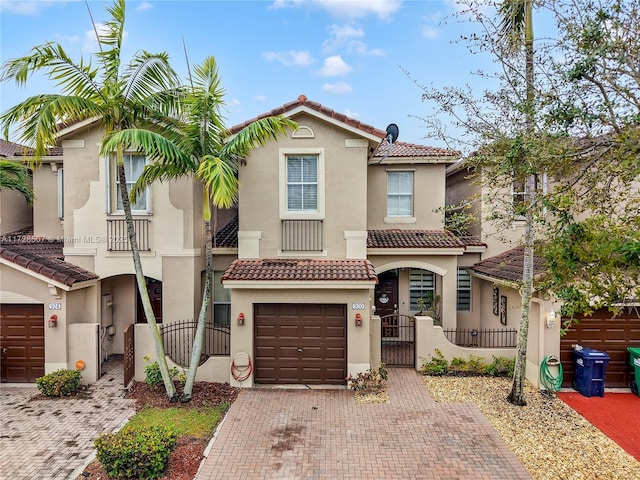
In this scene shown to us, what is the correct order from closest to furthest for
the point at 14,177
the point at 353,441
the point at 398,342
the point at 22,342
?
the point at 353,441
the point at 22,342
the point at 14,177
the point at 398,342

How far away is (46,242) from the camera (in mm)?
13883

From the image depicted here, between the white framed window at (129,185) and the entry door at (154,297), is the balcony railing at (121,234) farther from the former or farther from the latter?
the entry door at (154,297)

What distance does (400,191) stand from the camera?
15.2 m

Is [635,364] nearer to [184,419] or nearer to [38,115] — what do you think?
[184,419]

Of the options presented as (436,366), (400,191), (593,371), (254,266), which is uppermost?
(400,191)

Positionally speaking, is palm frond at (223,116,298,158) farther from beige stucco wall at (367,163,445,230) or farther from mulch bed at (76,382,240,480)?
mulch bed at (76,382,240,480)

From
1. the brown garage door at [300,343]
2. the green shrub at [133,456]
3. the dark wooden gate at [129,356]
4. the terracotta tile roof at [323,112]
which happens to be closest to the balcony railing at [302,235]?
the brown garage door at [300,343]

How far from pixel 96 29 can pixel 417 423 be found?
12037 mm

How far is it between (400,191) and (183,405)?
10910 mm

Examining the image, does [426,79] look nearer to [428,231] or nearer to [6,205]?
[428,231]

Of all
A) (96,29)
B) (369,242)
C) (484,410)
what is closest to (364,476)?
(484,410)

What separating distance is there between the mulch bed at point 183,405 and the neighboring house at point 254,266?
595mm

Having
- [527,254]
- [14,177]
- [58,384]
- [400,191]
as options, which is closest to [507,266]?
[527,254]

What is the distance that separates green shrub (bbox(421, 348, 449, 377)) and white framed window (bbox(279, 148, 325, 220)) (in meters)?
5.80
